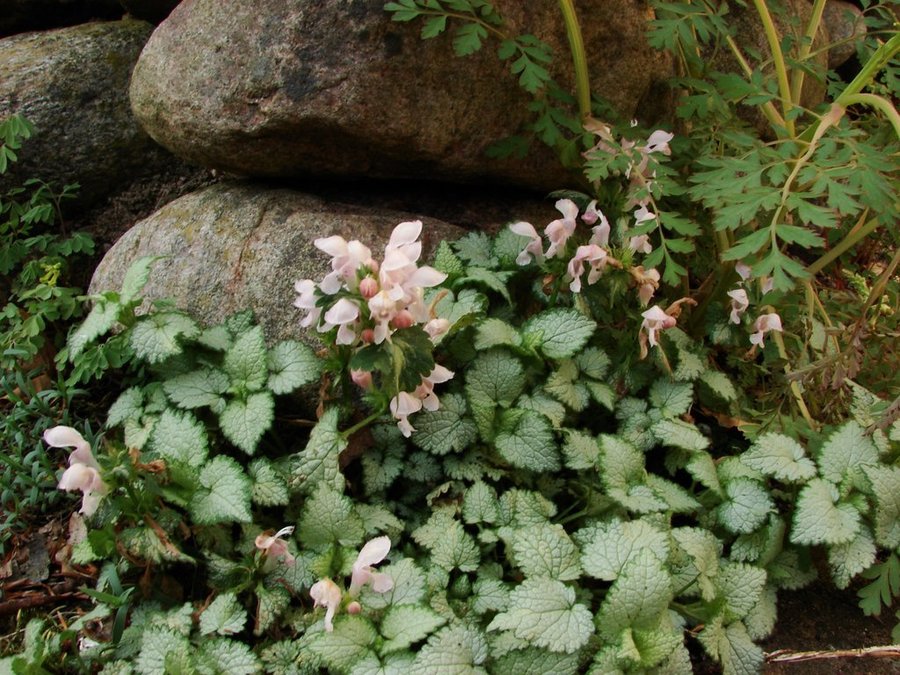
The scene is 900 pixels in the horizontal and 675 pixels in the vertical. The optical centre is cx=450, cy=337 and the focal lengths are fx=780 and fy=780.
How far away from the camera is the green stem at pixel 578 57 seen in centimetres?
245

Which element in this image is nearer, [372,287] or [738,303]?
[372,287]

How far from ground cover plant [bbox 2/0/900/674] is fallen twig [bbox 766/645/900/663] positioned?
0.07 metres

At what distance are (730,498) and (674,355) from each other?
1.69ft

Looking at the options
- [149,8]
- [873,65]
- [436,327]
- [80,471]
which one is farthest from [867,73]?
[149,8]

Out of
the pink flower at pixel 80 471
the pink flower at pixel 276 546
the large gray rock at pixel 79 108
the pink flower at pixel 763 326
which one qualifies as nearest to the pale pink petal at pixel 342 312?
the pink flower at pixel 276 546

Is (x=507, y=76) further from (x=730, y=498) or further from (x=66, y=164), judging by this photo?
(x=66, y=164)

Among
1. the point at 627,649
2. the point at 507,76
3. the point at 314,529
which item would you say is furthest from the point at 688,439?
the point at 507,76

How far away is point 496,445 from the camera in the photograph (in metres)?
2.12

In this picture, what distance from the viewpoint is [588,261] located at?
224cm

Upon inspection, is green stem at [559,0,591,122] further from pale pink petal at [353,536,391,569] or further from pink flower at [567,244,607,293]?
pale pink petal at [353,536,391,569]

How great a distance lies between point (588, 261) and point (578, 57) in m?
0.73

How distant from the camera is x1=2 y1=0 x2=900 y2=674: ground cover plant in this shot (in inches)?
71.1

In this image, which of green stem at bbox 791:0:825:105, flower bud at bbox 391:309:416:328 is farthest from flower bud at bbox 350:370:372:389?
green stem at bbox 791:0:825:105

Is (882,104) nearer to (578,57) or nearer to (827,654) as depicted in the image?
(578,57)
